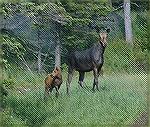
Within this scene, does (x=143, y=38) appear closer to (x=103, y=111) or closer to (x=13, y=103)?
(x=103, y=111)

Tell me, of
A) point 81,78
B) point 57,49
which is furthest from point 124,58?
point 57,49

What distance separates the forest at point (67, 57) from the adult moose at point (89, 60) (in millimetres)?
50

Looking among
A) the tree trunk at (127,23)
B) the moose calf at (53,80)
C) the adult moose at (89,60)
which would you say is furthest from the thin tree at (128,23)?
the moose calf at (53,80)

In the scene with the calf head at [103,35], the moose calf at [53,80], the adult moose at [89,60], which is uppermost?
the calf head at [103,35]

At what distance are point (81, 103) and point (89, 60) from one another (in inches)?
20.9

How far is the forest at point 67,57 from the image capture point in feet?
20.4

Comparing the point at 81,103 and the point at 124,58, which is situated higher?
the point at 124,58

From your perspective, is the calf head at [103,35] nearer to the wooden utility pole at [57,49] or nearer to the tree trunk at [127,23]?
the tree trunk at [127,23]

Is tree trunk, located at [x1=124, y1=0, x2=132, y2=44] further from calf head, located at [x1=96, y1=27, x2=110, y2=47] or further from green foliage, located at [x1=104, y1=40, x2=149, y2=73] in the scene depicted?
calf head, located at [x1=96, y1=27, x2=110, y2=47]

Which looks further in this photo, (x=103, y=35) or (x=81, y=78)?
(x=81, y=78)

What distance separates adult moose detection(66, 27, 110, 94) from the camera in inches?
245

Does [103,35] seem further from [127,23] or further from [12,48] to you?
[12,48]

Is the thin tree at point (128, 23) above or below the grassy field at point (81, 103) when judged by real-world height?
above

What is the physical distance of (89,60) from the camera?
6355 millimetres
